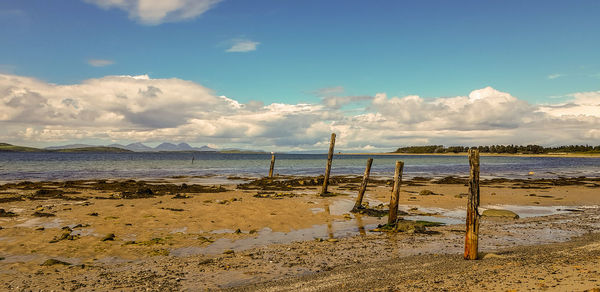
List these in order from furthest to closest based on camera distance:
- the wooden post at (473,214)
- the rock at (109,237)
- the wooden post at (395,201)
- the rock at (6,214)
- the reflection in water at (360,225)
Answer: the rock at (6,214) < the wooden post at (395,201) < the reflection in water at (360,225) < the rock at (109,237) < the wooden post at (473,214)

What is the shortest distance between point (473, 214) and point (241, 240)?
739cm

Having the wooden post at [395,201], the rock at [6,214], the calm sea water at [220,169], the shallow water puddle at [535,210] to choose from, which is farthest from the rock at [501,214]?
the calm sea water at [220,169]

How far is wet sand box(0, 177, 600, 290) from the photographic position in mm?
8148

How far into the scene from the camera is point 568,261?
8203 millimetres

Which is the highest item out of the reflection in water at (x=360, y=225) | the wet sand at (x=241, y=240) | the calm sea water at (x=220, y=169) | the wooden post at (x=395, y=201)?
the wooden post at (x=395, y=201)

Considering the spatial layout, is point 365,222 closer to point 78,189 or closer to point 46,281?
point 46,281

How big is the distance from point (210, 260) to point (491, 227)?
1098 cm

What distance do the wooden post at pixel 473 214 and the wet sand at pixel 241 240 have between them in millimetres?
358

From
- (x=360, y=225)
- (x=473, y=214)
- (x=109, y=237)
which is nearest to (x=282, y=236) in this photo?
(x=360, y=225)

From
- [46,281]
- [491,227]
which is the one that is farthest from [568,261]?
[46,281]

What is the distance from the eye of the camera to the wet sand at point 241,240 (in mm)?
8148

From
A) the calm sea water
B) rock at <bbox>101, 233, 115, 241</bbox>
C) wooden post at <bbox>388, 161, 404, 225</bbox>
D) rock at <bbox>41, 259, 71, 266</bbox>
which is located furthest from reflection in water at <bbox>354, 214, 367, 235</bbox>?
the calm sea water

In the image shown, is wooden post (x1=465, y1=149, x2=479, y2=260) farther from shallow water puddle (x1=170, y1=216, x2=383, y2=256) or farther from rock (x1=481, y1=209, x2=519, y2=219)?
rock (x1=481, y1=209, x2=519, y2=219)

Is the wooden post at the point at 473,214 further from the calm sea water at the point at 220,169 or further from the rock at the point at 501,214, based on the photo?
the calm sea water at the point at 220,169
